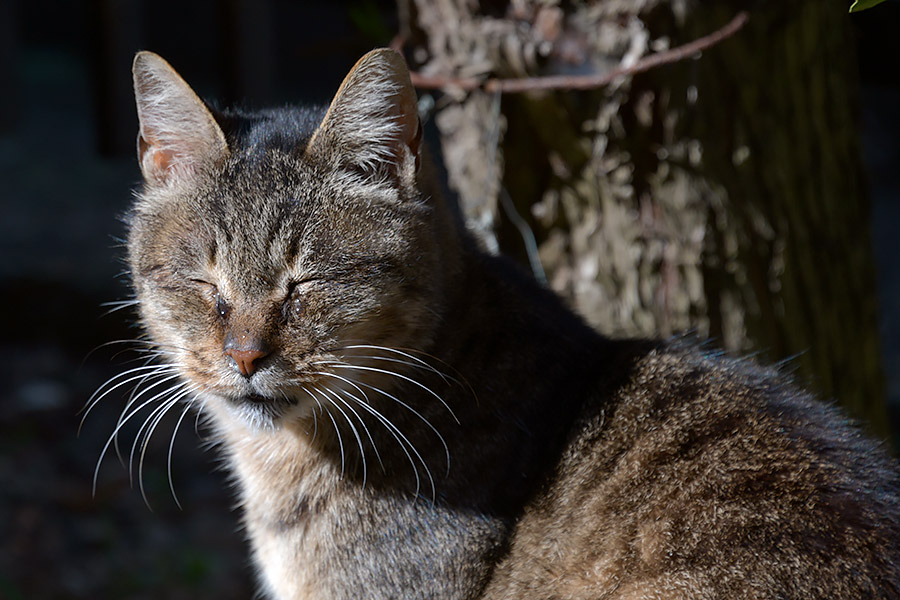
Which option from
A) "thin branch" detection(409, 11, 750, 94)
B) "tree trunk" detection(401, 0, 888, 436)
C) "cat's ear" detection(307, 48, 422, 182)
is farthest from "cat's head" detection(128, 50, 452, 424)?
"tree trunk" detection(401, 0, 888, 436)

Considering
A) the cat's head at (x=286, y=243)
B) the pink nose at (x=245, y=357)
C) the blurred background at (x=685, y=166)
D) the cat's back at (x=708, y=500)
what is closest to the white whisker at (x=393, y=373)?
the cat's head at (x=286, y=243)

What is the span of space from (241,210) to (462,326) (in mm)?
598

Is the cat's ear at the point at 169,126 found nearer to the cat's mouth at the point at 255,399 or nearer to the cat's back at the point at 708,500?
the cat's mouth at the point at 255,399

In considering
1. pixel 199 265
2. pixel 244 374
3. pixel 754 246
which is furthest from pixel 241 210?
pixel 754 246

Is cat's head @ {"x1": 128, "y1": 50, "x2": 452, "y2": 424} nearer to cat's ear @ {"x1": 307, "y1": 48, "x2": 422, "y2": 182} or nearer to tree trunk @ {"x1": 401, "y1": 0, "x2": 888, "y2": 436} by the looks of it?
cat's ear @ {"x1": 307, "y1": 48, "x2": 422, "y2": 182}

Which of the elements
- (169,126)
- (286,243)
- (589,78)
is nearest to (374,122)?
(286,243)

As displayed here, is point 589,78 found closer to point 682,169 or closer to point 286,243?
point 682,169

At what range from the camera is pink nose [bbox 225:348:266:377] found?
74.3 inches

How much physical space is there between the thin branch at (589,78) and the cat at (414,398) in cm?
59

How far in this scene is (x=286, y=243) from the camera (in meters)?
1.96

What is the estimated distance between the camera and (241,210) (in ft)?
6.61

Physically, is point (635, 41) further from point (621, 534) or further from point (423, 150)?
point (621, 534)

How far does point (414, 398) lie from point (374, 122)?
0.66 m

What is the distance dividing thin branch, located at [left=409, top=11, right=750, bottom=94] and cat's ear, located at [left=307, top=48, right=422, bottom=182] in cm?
45
